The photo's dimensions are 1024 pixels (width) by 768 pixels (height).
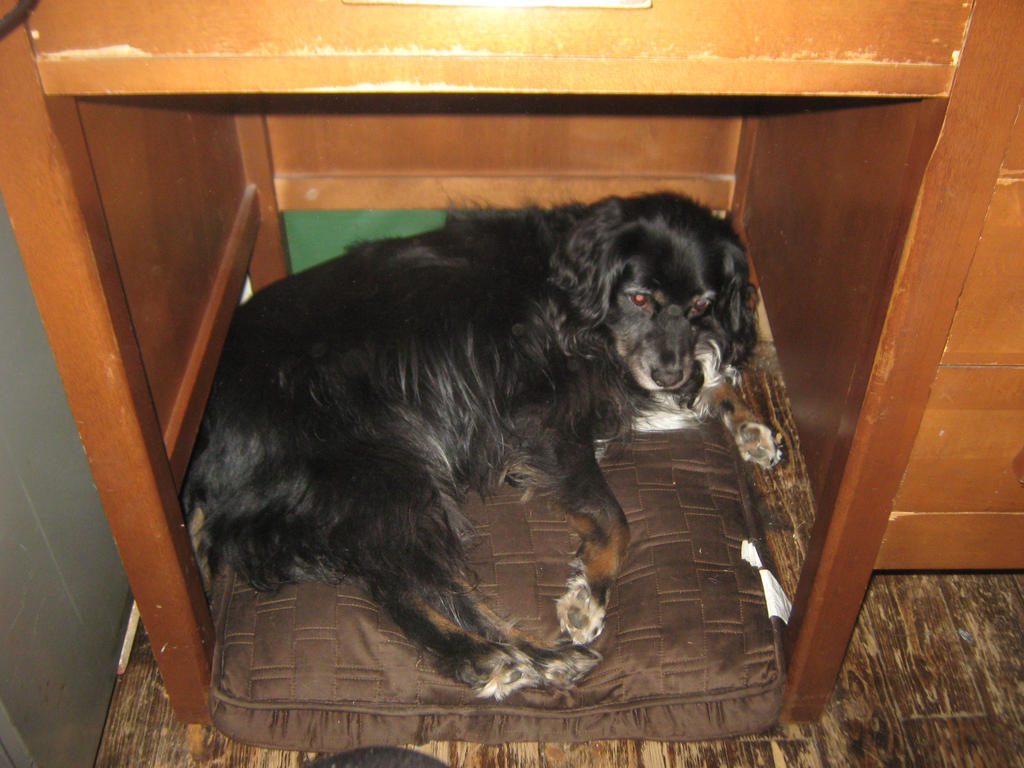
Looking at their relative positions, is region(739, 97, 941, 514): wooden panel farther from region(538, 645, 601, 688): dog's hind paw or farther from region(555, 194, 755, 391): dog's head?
region(538, 645, 601, 688): dog's hind paw

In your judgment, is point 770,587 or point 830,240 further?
point 770,587

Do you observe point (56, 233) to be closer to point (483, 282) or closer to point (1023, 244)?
point (483, 282)

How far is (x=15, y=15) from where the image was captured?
0.99 meters

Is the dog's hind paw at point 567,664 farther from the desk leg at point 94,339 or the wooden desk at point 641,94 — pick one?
the desk leg at point 94,339

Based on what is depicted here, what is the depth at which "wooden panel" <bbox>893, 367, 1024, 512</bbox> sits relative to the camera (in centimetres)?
142

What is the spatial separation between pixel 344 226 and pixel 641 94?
1.37 m

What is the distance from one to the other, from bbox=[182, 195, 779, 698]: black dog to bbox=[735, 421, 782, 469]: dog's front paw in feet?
0.07

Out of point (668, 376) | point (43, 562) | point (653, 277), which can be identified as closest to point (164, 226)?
point (43, 562)

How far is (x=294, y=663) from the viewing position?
5.98ft

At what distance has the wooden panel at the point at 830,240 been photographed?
1.33 meters

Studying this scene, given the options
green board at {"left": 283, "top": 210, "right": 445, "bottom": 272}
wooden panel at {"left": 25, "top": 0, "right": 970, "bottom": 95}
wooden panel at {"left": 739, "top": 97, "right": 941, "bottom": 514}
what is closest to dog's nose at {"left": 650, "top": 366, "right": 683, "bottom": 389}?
wooden panel at {"left": 739, "top": 97, "right": 941, "bottom": 514}

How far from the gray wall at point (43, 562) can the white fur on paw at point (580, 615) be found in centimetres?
103

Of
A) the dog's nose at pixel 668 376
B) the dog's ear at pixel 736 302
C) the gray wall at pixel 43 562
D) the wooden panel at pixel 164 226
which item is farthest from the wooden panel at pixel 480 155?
the gray wall at pixel 43 562

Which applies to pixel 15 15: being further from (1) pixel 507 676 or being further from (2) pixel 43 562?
(1) pixel 507 676
